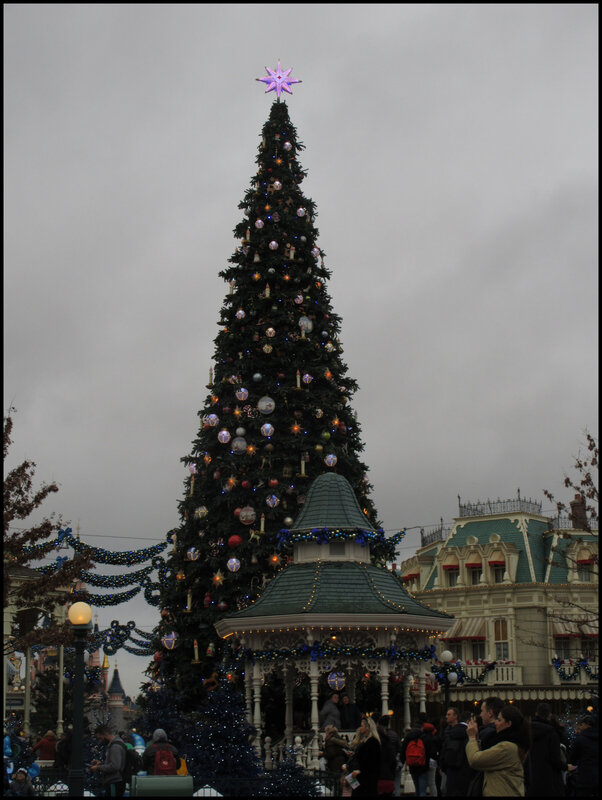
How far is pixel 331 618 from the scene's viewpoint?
70.7 ft

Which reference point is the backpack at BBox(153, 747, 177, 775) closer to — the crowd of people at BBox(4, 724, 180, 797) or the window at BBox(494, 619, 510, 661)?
the crowd of people at BBox(4, 724, 180, 797)

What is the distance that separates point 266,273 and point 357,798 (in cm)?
1983

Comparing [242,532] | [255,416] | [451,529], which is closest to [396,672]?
[242,532]

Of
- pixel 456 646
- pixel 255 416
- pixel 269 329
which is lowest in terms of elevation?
pixel 456 646

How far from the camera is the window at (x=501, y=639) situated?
5303 centimetres

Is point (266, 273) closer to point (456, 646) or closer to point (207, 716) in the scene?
point (207, 716)

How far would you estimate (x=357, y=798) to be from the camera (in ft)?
41.3

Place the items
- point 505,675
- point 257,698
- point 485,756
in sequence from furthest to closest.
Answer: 1. point 505,675
2. point 257,698
3. point 485,756

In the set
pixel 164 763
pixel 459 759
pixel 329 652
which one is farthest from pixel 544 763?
pixel 329 652

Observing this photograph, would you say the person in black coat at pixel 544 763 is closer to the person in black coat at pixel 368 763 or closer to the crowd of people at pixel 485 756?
the crowd of people at pixel 485 756

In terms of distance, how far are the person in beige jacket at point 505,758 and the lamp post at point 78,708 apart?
5688mm

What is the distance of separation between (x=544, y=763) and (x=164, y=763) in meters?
6.04

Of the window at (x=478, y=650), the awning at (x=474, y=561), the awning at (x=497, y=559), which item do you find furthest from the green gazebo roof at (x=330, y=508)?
the awning at (x=474, y=561)

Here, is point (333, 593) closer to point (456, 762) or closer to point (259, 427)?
point (259, 427)
